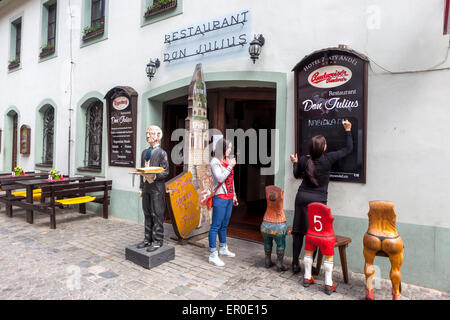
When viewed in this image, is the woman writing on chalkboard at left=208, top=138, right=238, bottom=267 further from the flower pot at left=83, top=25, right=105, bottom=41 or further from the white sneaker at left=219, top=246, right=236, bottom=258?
the flower pot at left=83, top=25, right=105, bottom=41

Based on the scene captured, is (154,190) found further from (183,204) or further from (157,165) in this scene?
(183,204)

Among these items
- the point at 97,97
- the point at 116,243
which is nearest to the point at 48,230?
the point at 116,243

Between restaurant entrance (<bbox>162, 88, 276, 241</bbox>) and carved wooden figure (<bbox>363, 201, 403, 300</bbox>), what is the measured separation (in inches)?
99.4

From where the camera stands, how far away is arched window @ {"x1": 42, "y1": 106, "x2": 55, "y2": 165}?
9.69 m

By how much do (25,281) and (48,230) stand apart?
106 inches

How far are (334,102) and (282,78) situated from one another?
993 mm

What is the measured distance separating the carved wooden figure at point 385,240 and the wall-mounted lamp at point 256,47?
119 inches

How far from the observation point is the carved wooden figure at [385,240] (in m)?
2.98

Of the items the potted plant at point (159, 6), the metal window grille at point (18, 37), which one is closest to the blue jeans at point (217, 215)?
the potted plant at point (159, 6)

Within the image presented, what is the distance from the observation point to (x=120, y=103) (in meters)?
7.09

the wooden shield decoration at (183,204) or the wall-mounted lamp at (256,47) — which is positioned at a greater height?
the wall-mounted lamp at (256,47)

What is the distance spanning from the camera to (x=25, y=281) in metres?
3.56

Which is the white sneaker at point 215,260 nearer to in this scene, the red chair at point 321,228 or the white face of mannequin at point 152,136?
the red chair at point 321,228

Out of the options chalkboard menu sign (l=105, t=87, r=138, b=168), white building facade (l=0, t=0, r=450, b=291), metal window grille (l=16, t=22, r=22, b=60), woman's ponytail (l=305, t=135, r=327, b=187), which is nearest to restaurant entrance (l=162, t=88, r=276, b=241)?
white building facade (l=0, t=0, r=450, b=291)
